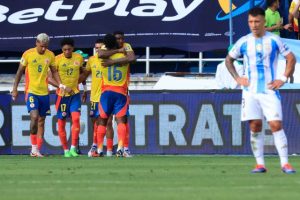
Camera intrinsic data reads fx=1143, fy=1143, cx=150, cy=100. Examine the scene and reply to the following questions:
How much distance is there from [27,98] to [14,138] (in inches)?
82.8

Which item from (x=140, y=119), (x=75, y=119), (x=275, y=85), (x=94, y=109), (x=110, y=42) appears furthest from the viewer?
(x=140, y=119)

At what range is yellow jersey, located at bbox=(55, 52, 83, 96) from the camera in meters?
21.6

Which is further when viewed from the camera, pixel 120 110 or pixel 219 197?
pixel 120 110

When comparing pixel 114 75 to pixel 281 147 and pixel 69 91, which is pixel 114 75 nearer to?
pixel 69 91

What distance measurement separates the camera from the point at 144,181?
41.7 ft

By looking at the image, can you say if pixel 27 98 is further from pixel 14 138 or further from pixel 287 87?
pixel 287 87

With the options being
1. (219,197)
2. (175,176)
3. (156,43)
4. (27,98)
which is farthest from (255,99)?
(156,43)

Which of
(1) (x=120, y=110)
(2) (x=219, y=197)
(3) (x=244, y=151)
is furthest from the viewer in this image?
(3) (x=244, y=151)

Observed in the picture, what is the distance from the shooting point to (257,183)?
12211 mm

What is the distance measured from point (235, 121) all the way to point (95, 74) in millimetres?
2859

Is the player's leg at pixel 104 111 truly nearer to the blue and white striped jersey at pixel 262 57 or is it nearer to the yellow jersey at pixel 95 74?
the yellow jersey at pixel 95 74

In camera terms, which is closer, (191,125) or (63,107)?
(63,107)

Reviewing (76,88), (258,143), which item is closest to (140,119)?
(76,88)

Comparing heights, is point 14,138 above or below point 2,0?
below
